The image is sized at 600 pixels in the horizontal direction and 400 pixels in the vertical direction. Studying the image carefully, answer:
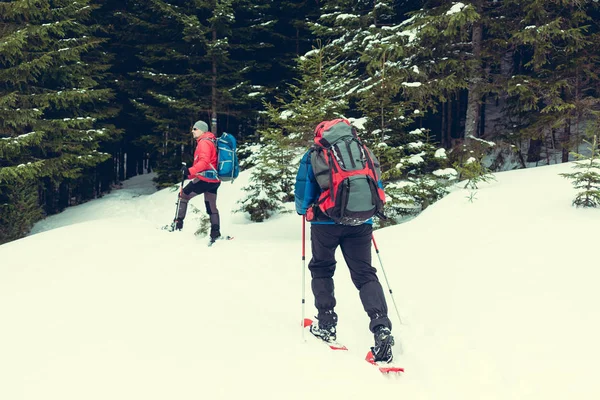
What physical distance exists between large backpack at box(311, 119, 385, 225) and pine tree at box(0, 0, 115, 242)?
40.2 ft

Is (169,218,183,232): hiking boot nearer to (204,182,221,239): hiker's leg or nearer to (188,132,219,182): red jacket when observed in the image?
(204,182,221,239): hiker's leg

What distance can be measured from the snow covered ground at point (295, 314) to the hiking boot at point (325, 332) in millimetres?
120

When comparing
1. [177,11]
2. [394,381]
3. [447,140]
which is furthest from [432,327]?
[177,11]

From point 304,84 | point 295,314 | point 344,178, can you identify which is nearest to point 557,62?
point 304,84

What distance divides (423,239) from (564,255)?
2097 millimetres

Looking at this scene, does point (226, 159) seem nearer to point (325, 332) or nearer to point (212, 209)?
point (212, 209)

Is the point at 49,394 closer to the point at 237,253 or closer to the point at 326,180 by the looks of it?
the point at 326,180

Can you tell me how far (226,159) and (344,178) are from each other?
4992 mm

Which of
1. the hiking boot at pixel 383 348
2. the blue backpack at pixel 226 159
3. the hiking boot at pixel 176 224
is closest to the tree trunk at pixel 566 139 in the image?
the blue backpack at pixel 226 159

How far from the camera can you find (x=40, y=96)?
13469 mm

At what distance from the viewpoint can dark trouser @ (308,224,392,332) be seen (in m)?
3.80

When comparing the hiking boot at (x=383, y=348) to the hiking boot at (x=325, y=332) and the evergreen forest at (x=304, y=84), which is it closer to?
the hiking boot at (x=325, y=332)

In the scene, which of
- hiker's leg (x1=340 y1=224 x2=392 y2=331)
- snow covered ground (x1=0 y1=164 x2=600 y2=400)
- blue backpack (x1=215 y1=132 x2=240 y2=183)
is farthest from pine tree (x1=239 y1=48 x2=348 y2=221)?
hiker's leg (x1=340 y1=224 x2=392 y2=331)

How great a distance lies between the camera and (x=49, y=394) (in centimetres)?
275
